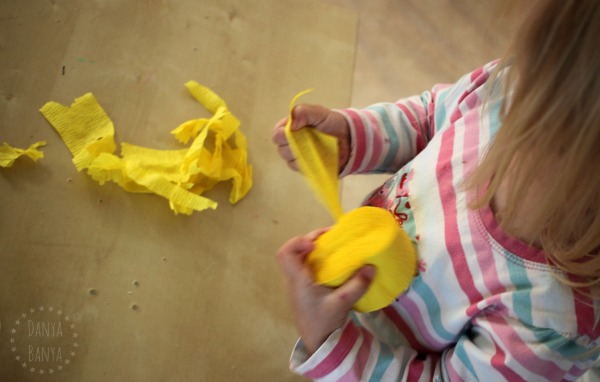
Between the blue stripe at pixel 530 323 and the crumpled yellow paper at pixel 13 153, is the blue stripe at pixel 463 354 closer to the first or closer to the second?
the blue stripe at pixel 530 323

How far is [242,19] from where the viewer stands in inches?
26.3

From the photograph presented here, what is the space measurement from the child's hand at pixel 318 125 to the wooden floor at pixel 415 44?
0.90 feet

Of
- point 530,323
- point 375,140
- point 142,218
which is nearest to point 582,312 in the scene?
point 530,323

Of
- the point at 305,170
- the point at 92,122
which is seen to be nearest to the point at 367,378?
the point at 305,170

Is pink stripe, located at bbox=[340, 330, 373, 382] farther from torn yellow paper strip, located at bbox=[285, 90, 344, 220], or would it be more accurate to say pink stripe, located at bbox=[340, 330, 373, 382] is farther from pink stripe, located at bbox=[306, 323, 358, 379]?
torn yellow paper strip, located at bbox=[285, 90, 344, 220]

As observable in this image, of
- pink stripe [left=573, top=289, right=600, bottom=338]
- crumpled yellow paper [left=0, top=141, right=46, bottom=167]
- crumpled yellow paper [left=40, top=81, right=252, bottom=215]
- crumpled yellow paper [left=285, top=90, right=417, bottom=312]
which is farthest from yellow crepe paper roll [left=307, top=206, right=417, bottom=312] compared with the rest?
crumpled yellow paper [left=0, top=141, right=46, bottom=167]

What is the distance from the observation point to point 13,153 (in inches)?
19.5

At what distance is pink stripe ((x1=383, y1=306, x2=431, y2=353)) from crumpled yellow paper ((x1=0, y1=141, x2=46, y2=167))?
0.43m

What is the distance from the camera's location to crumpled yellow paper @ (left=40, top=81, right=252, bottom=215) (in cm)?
51

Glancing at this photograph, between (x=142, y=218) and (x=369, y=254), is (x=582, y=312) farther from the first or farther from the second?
(x=142, y=218)

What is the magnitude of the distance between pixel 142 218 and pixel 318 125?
0.23 m

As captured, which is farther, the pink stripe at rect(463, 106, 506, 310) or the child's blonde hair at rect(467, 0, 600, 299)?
the pink stripe at rect(463, 106, 506, 310)

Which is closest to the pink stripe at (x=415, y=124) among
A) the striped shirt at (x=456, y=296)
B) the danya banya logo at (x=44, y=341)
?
the striped shirt at (x=456, y=296)

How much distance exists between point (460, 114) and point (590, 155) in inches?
7.5
